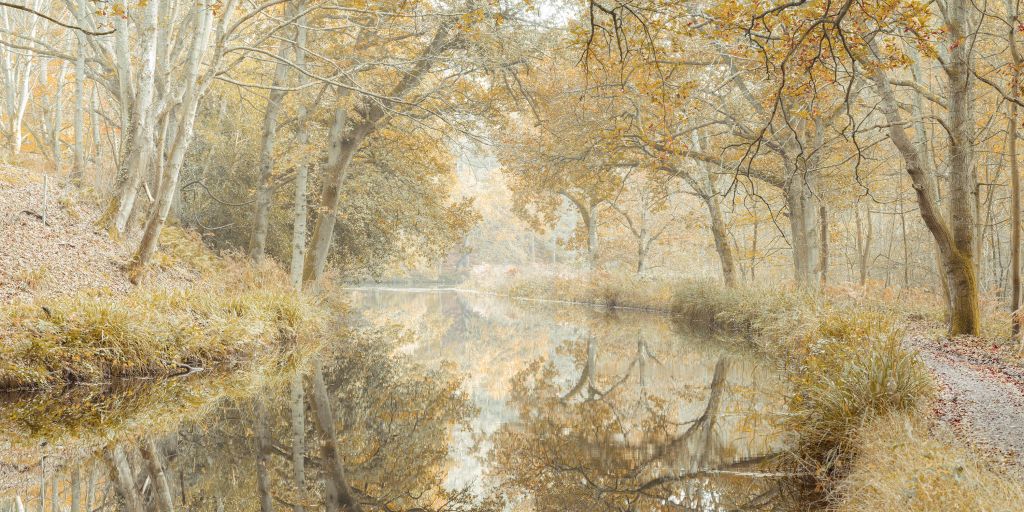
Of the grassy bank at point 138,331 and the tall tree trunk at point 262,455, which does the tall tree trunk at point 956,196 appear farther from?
the grassy bank at point 138,331

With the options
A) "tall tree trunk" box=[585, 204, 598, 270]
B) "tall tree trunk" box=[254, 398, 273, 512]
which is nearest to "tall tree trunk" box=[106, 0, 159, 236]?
"tall tree trunk" box=[254, 398, 273, 512]

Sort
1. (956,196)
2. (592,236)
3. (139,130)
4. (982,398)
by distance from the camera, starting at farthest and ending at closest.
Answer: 1. (592,236)
2. (139,130)
3. (956,196)
4. (982,398)

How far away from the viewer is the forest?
4910mm

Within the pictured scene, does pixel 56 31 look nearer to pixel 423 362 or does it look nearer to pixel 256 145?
pixel 256 145

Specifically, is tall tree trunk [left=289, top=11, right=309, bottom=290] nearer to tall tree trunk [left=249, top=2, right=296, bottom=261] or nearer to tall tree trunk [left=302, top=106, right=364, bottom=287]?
tall tree trunk [left=249, top=2, right=296, bottom=261]

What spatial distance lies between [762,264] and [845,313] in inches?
915

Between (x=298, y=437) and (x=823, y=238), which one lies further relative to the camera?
(x=823, y=238)

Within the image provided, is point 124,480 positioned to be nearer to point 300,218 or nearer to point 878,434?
point 878,434

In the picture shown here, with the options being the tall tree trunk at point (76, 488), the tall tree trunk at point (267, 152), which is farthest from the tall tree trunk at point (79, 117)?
the tall tree trunk at point (76, 488)

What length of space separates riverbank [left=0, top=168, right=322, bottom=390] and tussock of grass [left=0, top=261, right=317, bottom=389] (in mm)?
12

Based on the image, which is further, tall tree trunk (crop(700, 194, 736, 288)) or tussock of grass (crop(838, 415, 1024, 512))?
tall tree trunk (crop(700, 194, 736, 288))

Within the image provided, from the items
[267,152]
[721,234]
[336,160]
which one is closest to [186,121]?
[267,152]

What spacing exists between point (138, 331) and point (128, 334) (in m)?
0.12

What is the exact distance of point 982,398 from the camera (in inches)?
238
